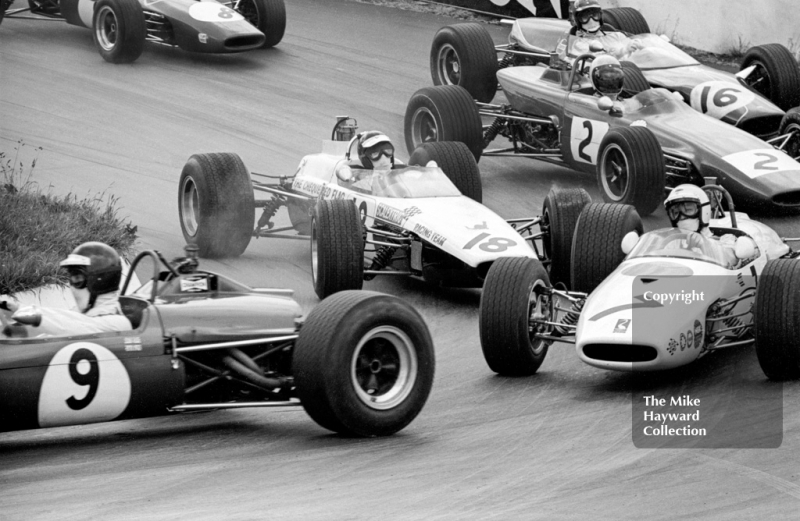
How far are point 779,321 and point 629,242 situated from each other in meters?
1.55

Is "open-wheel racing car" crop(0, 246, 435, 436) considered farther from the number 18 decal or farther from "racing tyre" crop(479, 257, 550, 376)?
"racing tyre" crop(479, 257, 550, 376)

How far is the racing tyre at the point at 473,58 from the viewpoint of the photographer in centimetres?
1698

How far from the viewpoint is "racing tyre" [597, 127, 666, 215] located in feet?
43.1

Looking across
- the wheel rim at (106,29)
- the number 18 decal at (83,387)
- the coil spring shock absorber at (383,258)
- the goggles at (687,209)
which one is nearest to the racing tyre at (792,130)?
the coil spring shock absorber at (383,258)

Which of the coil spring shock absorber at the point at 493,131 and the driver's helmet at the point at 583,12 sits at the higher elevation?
the driver's helmet at the point at 583,12

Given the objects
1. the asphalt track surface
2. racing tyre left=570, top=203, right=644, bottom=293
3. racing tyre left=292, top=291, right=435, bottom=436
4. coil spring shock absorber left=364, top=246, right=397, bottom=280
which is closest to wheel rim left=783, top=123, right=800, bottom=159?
the asphalt track surface

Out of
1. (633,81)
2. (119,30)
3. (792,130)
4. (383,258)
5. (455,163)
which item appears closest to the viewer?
(383,258)

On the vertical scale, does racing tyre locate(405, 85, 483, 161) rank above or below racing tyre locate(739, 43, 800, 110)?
below

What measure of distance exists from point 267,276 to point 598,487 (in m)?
6.26

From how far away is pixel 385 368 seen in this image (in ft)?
24.7

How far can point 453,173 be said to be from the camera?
42.0 ft

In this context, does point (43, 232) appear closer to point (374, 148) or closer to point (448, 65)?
point (374, 148)

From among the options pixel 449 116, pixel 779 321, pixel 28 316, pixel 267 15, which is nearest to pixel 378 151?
pixel 449 116

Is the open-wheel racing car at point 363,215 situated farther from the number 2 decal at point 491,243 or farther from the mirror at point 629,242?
the mirror at point 629,242
